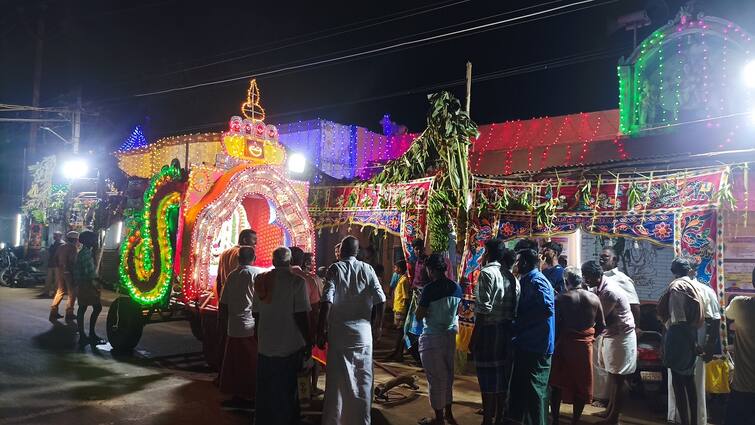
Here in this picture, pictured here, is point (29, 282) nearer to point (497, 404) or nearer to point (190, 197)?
point (190, 197)

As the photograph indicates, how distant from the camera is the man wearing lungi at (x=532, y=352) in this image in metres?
5.08

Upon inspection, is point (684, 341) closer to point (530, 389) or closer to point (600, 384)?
point (600, 384)

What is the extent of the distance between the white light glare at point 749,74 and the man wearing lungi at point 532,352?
274 inches

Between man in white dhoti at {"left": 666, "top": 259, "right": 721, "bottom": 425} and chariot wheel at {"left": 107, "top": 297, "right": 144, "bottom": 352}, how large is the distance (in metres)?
7.49

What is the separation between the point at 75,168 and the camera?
17.7 m

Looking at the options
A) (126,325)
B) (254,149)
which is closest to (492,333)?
(254,149)

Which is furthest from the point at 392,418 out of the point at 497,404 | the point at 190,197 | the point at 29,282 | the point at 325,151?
the point at 29,282

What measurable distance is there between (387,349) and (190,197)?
4.60 meters

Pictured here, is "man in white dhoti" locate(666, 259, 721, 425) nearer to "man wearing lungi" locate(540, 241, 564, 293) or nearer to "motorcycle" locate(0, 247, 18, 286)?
"man wearing lungi" locate(540, 241, 564, 293)

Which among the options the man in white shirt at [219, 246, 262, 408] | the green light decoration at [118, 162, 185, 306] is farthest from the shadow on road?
the man in white shirt at [219, 246, 262, 408]

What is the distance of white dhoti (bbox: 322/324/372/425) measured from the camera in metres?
4.86

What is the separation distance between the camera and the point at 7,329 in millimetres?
9828

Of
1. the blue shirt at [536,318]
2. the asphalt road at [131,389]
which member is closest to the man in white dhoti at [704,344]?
the asphalt road at [131,389]

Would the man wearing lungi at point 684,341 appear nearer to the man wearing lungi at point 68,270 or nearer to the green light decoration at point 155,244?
the green light decoration at point 155,244
